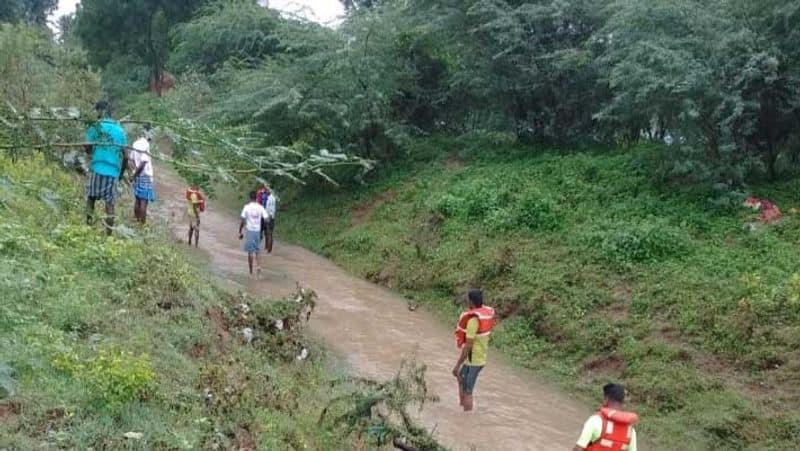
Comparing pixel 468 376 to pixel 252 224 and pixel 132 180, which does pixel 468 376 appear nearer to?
pixel 132 180

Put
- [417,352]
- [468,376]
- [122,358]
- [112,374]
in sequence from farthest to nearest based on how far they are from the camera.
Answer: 1. [417,352]
2. [468,376]
3. [122,358]
4. [112,374]

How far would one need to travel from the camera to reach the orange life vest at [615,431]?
225 inches

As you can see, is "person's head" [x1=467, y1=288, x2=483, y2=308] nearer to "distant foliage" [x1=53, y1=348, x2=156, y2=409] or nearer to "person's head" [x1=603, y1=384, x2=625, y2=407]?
"person's head" [x1=603, y1=384, x2=625, y2=407]

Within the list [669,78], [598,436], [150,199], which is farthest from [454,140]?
[598,436]

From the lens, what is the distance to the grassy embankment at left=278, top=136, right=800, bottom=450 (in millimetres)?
9211

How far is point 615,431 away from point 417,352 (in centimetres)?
567

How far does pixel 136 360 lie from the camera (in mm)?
5711

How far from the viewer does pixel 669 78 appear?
42.5ft

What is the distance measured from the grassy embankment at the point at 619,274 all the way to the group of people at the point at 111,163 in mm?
5866

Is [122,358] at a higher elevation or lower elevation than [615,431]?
higher

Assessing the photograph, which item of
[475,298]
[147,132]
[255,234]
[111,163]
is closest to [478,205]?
[255,234]

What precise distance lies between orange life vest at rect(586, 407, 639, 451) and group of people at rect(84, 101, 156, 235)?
3.81 metres

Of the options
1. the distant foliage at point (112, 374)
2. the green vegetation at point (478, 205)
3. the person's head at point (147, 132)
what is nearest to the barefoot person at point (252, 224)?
the green vegetation at point (478, 205)

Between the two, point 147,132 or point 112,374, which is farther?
point 112,374
